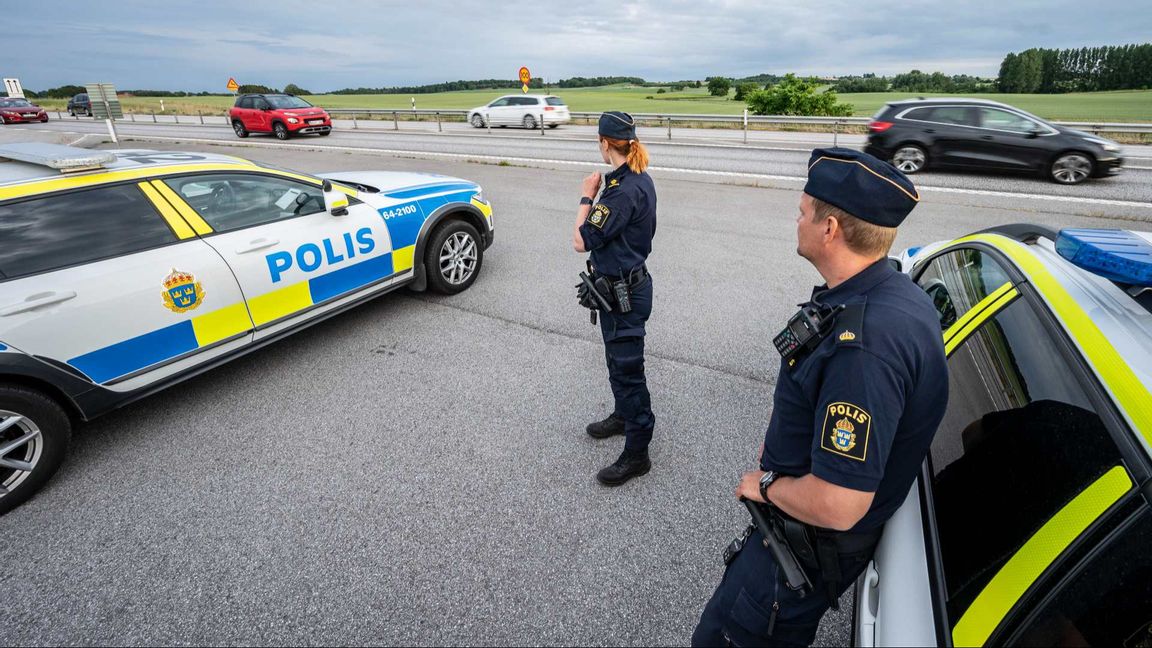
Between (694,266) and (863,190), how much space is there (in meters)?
4.89

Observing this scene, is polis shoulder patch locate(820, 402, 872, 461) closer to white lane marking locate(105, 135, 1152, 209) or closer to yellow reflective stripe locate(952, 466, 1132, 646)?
yellow reflective stripe locate(952, 466, 1132, 646)

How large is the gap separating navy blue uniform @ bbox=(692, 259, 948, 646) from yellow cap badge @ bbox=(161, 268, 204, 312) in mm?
3459

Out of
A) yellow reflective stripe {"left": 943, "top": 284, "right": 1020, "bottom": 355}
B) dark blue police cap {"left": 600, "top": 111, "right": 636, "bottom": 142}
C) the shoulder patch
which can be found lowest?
yellow reflective stripe {"left": 943, "top": 284, "right": 1020, "bottom": 355}

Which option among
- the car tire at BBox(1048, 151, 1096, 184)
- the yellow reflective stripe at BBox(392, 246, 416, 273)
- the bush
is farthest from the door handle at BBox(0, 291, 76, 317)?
the bush

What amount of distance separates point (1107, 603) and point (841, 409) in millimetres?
586

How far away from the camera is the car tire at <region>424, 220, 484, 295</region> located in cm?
528

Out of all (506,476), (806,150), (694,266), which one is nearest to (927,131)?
(806,150)

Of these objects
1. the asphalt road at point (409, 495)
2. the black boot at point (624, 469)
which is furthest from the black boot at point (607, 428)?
the black boot at point (624, 469)

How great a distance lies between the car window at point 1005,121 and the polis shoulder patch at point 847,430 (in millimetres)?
12757

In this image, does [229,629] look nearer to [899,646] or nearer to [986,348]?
[899,646]

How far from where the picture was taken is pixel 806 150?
1572 centimetres

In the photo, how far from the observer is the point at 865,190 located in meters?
1.43

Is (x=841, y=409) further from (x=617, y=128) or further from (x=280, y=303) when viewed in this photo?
(x=280, y=303)

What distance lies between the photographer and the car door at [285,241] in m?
3.81
